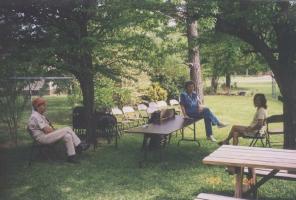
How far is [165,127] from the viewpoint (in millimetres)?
9531

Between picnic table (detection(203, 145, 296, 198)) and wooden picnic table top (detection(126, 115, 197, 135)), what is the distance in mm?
2678

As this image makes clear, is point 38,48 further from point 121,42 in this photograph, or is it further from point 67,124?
point 67,124

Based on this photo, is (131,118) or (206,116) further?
(131,118)

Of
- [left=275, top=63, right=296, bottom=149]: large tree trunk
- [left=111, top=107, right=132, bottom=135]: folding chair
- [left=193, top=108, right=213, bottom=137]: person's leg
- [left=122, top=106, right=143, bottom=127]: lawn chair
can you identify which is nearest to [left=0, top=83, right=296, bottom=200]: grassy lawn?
[left=193, top=108, right=213, bottom=137]: person's leg

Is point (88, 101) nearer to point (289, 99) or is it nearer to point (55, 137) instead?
point (55, 137)

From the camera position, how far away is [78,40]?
1027cm

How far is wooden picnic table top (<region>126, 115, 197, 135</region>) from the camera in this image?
8.90 meters

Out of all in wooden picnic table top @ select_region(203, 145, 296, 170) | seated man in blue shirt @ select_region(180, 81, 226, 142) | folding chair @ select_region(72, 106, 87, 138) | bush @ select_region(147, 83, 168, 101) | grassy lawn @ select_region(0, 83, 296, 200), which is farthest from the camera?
bush @ select_region(147, 83, 168, 101)

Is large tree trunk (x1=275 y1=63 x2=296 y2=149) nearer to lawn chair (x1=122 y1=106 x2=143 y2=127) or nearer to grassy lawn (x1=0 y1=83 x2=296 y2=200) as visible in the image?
grassy lawn (x1=0 y1=83 x2=296 y2=200)

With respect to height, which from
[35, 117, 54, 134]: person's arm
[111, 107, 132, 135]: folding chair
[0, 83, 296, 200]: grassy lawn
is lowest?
[0, 83, 296, 200]: grassy lawn

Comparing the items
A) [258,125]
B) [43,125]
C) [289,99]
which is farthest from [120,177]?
[289,99]

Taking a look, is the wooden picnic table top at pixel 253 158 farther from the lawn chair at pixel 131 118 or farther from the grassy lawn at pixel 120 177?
the lawn chair at pixel 131 118

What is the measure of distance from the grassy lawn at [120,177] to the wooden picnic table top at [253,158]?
1.32m

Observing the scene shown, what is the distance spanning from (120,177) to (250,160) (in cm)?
341
